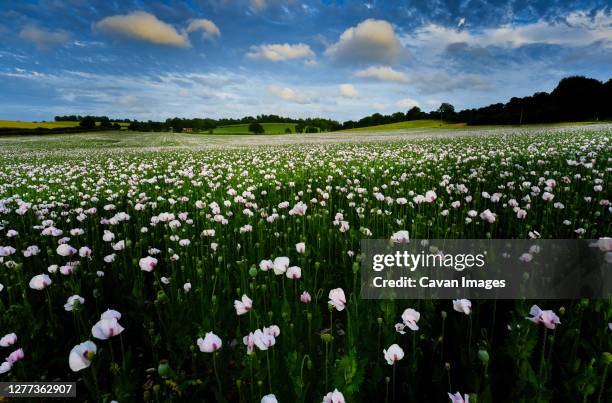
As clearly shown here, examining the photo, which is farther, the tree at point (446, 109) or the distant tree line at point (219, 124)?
the tree at point (446, 109)

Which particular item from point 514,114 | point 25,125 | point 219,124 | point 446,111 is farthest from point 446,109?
point 25,125

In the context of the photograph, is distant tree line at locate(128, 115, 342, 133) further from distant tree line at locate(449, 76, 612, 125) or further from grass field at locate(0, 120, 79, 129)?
distant tree line at locate(449, 76, 612, 125)

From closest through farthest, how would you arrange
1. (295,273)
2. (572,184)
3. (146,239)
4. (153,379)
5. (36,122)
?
(153,379) → (295,273) → (146,239) → (572,184) → (36,122)

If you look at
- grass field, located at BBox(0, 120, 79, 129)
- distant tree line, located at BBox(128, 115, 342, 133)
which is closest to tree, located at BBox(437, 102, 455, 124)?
distant tree line, located at BBox(128, 115, 342, 133)

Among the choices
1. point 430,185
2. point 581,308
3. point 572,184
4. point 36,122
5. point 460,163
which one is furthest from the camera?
point 36,122

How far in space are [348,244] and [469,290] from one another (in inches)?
53.4

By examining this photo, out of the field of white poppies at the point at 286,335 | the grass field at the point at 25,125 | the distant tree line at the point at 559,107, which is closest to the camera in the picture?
the field of white poppies at the point at 286,335

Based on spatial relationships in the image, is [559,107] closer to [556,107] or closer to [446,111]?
[556,107]

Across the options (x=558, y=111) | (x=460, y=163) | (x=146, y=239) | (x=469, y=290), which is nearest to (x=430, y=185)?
(x=460, y=163)

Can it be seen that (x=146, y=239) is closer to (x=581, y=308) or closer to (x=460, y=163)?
(x=581, y=308)

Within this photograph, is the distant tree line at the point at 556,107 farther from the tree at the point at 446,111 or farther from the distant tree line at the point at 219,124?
the distant tree line at the point at 219,124

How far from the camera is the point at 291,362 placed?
1.81 metres

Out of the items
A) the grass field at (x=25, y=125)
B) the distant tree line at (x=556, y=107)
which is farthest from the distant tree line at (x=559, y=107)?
the grass field at (x=25, y=125)

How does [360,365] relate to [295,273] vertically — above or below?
below
